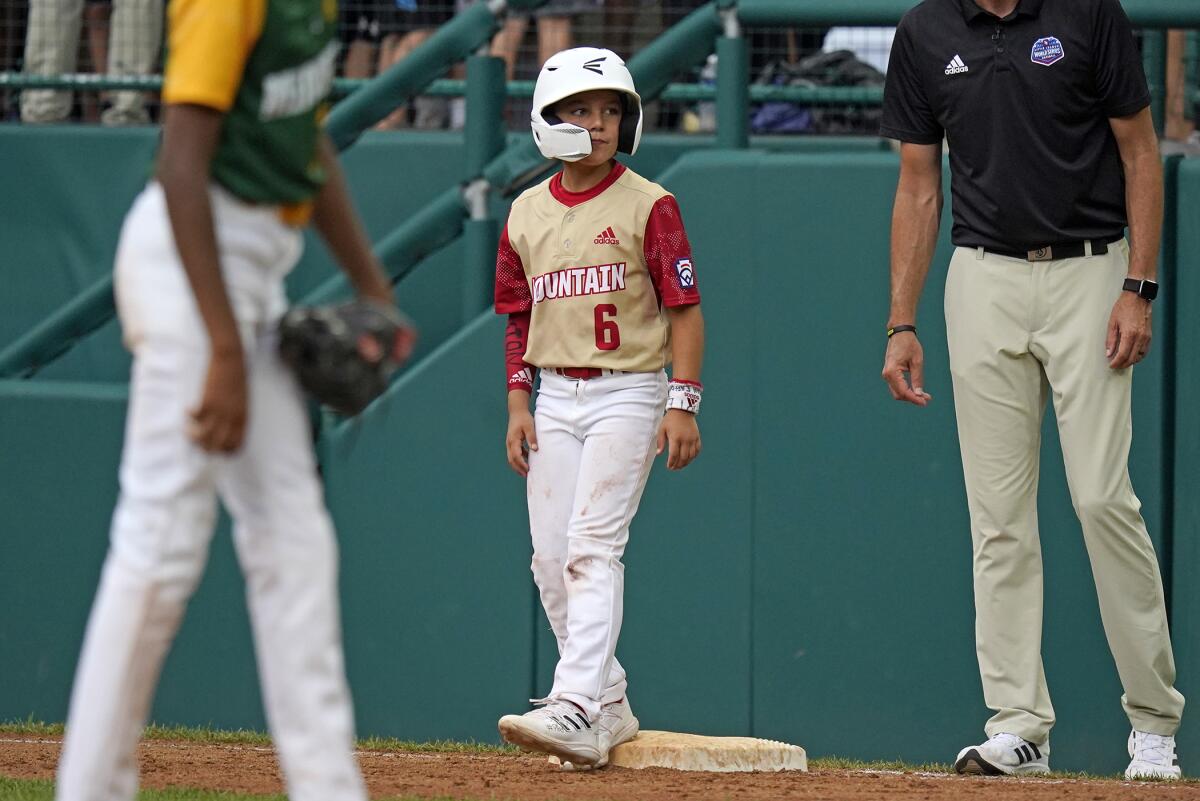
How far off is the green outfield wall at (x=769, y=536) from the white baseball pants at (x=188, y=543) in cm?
301

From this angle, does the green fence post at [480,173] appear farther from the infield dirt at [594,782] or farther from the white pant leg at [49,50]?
the white pant leg at [49,50]

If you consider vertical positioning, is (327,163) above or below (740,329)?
above

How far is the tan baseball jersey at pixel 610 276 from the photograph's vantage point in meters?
4.83

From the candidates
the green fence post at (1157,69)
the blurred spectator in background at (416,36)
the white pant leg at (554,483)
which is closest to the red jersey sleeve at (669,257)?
the white pant leg at (554,483)

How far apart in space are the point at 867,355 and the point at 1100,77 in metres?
1.35

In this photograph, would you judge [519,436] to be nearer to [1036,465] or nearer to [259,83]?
[1036,465]

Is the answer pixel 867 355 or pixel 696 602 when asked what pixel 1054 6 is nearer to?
pixel 867 355

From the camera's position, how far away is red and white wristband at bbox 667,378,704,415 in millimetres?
4719

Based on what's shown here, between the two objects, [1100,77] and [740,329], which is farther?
[740,329]

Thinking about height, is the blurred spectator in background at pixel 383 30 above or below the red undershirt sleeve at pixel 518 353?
above

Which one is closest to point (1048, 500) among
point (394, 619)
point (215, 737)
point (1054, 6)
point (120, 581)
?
point (1054, 6)

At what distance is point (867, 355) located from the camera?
5.82 metres

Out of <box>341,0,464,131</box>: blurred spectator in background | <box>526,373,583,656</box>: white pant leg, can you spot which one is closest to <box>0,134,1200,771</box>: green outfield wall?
<box>526,373,583,656</box>: white pant leg

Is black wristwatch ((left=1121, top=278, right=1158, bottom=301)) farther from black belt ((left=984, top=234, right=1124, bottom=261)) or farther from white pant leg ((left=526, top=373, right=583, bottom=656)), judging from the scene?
white pant leg ((left=526, top=373, right=583, bottom=656))
